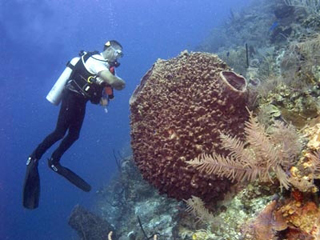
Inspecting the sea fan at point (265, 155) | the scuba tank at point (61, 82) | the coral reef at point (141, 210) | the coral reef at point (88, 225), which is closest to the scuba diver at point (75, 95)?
the scuba tank at point (61, 82)

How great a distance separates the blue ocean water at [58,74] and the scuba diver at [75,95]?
Answer: 1388cm

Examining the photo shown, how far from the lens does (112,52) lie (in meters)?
6.03

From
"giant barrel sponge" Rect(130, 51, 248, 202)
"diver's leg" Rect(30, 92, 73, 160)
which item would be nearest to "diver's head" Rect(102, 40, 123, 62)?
"diver's leg" Rect(30, 92, 73, 160)

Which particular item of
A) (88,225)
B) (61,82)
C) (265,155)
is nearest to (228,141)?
(265,155)

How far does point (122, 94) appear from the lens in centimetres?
7731

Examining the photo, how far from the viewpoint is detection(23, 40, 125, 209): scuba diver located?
5977 mm

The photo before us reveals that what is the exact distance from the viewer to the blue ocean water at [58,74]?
34.4 m

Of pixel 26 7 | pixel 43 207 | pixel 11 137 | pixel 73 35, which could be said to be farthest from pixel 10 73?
pixel 11 137

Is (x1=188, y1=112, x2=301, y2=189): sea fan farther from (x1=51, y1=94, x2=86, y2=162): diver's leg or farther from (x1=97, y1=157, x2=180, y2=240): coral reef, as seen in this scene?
(x1=51, y1=94, x2=86, y2=162): diver's leg

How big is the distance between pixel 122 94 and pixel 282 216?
76.4m

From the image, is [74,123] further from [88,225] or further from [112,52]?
[88,225]

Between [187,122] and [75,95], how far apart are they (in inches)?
144

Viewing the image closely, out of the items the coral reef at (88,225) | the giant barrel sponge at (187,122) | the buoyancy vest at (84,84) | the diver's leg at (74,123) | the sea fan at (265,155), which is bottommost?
the coral reef at (88,225)

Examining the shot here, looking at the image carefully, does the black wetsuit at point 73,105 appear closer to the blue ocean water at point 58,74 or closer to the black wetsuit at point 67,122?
the black wetsuit at point 67,122
